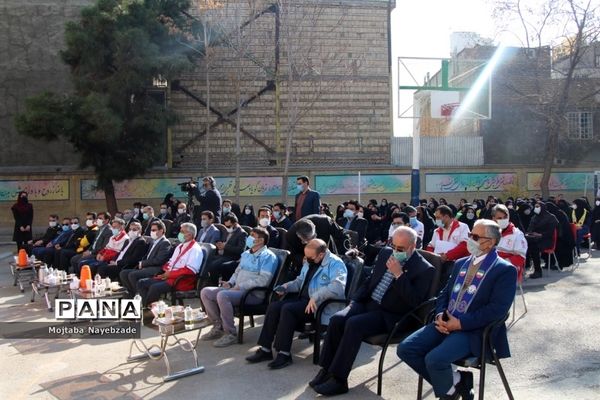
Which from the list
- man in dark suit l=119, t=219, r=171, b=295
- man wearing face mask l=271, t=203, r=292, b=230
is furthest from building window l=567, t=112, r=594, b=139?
man in dark suit l=119, t=219, r=171, b=295

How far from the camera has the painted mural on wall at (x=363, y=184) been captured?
78.9ft

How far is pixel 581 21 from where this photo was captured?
22.5m

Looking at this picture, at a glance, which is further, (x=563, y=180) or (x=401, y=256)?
(x=563, y=180)

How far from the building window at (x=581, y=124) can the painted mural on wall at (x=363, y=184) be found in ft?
37.4

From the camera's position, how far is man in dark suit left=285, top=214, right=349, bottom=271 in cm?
691

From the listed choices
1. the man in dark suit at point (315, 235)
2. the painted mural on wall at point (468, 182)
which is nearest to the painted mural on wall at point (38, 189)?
the painted mural on wall at point (468, 182)

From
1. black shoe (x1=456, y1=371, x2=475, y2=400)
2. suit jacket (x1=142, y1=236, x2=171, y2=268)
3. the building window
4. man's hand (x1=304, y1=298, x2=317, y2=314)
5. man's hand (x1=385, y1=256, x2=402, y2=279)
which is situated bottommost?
black shoe (x1=456, y1=371, x2=475, y2=400)

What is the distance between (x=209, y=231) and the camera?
9.96 meters

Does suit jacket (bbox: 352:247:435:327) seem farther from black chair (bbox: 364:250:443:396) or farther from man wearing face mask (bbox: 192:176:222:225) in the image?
man wearing face mask (bbox: 192:176:222:225)

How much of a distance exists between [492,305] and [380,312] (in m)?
1.22

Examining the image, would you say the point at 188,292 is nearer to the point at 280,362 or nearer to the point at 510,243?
the point at 280,362

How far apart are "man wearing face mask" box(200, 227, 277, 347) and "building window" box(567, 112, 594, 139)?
2755 cm

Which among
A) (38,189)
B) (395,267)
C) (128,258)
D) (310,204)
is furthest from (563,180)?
(395,267)

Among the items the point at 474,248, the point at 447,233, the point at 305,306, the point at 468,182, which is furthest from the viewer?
the point at 468,182
